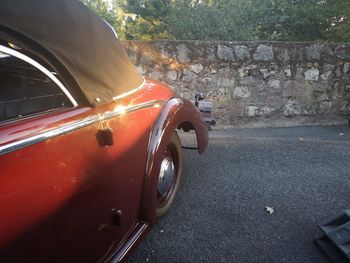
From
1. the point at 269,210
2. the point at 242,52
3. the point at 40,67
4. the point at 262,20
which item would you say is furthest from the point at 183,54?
the point at 262,20

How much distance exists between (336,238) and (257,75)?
3.67 m

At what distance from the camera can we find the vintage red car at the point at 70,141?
4.37 ft

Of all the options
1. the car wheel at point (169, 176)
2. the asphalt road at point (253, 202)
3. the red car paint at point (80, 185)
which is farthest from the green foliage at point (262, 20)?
the red car paint at point (80, 185)

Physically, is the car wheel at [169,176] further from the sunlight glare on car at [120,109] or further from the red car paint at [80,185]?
the sunlight glare on car at [120,109]

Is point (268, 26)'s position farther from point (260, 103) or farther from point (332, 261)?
point (332, 261)

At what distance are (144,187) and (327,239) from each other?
143 cm

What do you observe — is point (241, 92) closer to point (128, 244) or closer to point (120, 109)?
point (120, 109)

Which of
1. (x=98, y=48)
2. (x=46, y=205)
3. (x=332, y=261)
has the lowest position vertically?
(x=332, y=261)

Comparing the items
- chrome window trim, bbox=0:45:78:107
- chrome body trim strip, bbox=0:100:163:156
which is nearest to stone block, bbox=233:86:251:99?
chrome body trim strip, bbox=0:100:163:156

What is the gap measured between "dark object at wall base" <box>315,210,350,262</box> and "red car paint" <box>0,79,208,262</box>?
49.2 inches

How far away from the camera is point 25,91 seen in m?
1.72

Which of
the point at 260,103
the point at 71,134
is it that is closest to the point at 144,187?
the point at 71,134

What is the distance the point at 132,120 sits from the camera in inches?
81.4

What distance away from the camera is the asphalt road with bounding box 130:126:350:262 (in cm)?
238
